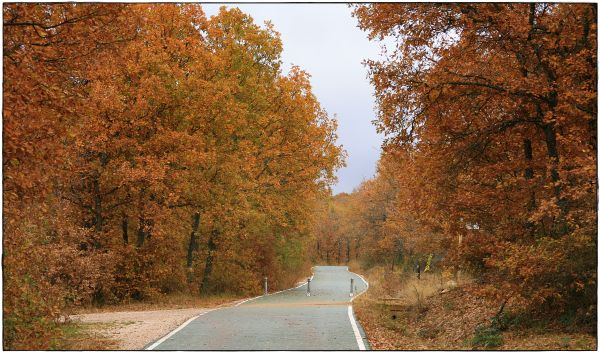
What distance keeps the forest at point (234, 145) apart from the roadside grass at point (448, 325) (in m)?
0.65

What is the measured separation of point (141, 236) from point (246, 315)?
8694 millimetres

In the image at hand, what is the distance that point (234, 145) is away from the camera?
29.5 meters

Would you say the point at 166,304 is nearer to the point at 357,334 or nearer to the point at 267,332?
the point at 267,332

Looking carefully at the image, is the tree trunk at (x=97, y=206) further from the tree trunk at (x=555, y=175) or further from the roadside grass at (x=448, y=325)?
the tree trunk at (x=555, y=175)

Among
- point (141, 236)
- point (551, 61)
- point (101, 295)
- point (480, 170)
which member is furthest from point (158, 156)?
point (551, 61)

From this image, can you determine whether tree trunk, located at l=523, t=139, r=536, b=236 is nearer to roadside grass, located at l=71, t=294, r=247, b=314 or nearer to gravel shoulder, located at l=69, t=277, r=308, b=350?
gravel shoulder, located at l=69, t=277, r=308, b=350

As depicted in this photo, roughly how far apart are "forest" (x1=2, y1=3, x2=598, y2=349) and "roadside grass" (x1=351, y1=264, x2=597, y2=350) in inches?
25.5

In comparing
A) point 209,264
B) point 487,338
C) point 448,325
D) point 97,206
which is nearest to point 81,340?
point 487,338

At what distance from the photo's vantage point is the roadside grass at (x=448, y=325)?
13031 millimetres

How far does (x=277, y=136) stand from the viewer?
1265 inches

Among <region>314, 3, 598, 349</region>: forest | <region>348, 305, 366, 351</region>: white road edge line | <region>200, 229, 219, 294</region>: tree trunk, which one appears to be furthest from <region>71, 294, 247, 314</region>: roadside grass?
<region>314, 3, 598, 349</region>: forest

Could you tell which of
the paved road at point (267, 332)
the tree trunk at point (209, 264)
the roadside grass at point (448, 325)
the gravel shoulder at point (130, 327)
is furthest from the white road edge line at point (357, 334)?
the tree trunk at point (209, 264)

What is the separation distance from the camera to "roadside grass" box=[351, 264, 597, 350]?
42.8 ft

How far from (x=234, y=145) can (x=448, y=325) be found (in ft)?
47.7
